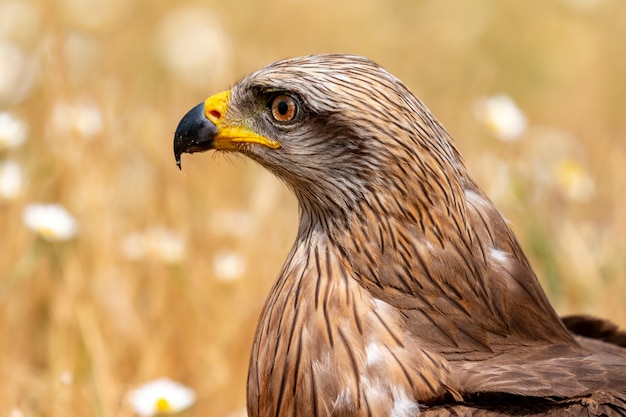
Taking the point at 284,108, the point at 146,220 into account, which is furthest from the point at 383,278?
the point at 146,220

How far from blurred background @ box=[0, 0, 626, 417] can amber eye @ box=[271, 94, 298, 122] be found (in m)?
0.90

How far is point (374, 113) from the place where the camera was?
2.45m

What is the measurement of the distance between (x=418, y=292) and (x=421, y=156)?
0.32 metres

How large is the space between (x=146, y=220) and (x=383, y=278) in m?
2.24

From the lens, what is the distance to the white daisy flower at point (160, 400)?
9.62 feet

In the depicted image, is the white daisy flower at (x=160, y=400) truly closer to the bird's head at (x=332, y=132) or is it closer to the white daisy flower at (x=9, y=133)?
the bird's head at (x=332, y=132)

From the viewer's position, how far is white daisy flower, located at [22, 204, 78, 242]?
336cm

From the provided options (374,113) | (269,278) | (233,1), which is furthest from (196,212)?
(233,1)

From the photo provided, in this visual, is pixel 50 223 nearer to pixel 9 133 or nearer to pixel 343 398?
pixel 9 133

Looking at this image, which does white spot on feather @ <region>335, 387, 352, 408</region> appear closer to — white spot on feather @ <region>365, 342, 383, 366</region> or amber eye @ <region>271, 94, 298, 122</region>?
white spot on feather @ <region>365, 342, 383, 366</region>

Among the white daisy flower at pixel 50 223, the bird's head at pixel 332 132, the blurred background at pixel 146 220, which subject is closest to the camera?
the bird's head at pixel 332 132

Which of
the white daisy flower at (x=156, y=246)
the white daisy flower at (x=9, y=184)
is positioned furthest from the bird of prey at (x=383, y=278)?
the white daisy flower at (x=9, y=184)

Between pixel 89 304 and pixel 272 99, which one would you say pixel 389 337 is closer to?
pixel 272 99

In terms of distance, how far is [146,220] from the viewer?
4.52 meters
